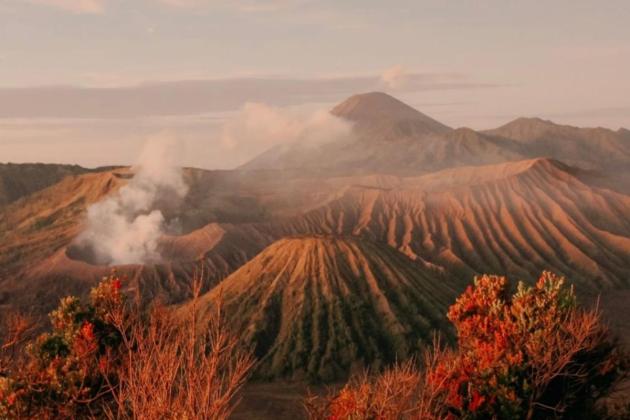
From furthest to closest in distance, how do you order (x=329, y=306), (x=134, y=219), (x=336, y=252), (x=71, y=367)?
(x=134, y=219) → (x=336, y=252) → (x=329, y=306) → (x=71, y=367)

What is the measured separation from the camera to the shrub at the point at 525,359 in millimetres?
35375

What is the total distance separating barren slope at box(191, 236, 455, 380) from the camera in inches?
3118

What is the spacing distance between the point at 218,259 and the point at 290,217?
34.3 meters

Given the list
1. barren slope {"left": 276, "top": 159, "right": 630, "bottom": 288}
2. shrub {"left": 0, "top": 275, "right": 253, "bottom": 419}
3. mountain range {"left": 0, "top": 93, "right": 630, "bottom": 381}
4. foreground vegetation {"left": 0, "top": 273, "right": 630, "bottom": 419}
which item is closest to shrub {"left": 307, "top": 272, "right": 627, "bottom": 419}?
foreground vegetation {"left": 0, "top": 273, "right": 630, "bottom": 419}

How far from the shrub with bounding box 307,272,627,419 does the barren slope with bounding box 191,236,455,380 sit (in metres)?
38.0

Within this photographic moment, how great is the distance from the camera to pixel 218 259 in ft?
427

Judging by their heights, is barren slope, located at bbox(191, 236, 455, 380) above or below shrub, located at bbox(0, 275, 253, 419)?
below

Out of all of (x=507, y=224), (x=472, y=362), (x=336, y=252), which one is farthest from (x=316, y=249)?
(x=507, y=224)

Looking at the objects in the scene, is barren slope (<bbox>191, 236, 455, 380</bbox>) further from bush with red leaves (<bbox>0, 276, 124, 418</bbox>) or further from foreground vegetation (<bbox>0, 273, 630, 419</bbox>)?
bush with red leaves (<bbox>0, 276, 124, 418</bbox>)

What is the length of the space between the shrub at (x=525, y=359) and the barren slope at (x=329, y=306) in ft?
125

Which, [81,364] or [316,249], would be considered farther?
[316,249]

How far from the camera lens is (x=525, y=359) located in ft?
122

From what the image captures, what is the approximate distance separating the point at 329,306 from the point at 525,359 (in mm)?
49801

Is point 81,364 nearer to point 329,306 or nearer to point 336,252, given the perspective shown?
point 329,306
